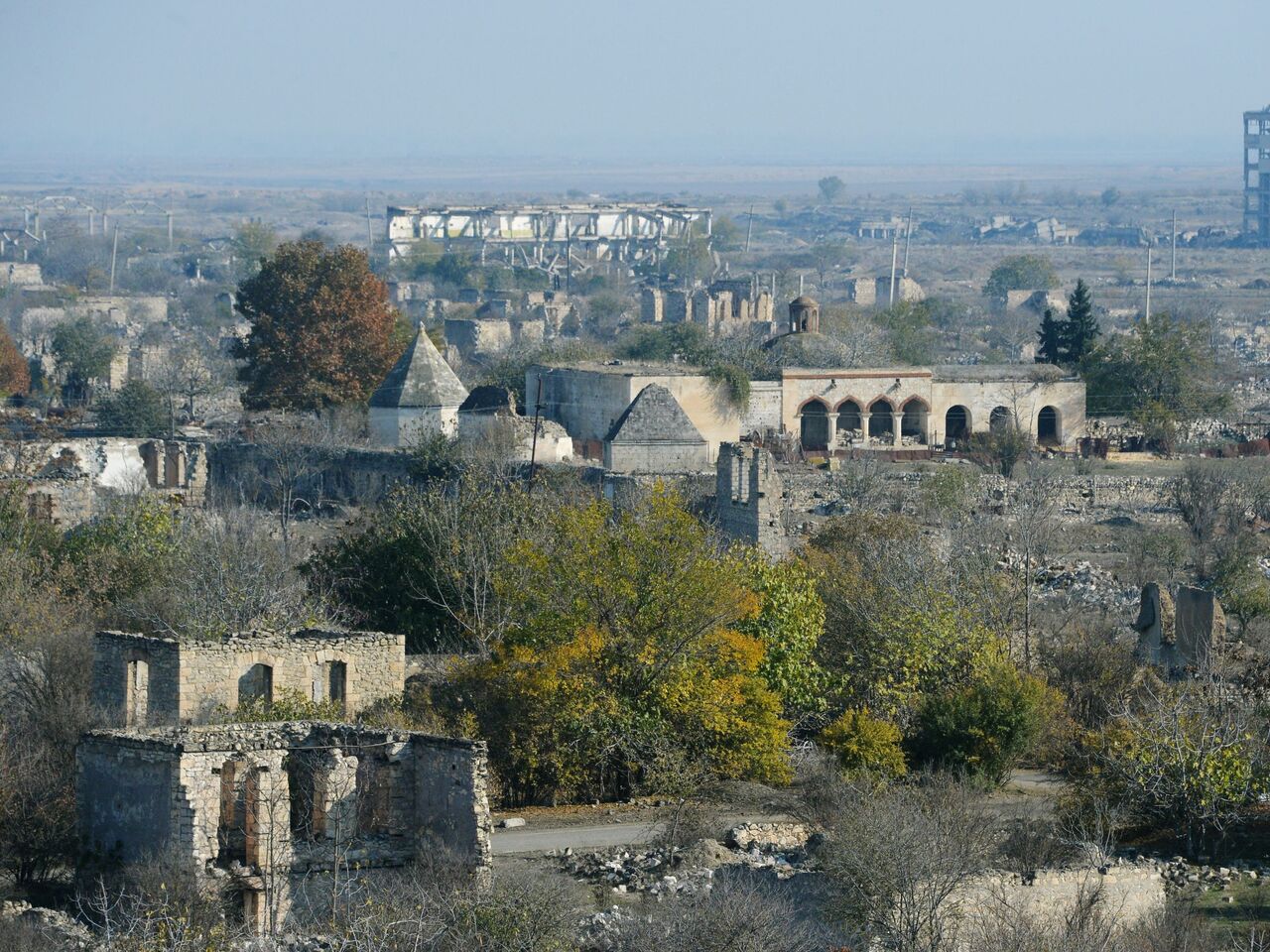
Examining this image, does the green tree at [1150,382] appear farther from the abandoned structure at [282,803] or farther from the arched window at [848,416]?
the abandoned structure at [282,803]

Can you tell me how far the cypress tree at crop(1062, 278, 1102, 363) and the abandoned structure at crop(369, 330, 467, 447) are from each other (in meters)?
15.6

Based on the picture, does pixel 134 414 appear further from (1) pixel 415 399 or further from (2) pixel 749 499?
(2) pixel 749 499

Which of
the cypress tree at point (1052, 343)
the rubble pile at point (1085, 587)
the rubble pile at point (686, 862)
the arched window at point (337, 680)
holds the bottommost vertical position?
the rubble pile at point (1085, 587)

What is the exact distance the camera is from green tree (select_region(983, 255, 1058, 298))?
359 ft

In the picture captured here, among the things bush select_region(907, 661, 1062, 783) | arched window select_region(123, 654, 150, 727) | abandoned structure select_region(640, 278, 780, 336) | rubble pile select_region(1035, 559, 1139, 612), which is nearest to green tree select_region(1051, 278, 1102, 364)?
abandoned structure select_region(640, 278, 780, 336)

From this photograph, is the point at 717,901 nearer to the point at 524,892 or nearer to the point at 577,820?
the point at 524,892

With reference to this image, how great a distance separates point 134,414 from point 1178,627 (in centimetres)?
2629

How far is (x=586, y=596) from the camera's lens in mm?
23484

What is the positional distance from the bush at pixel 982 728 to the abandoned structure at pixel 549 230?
105 metres

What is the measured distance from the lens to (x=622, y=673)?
23016 mm

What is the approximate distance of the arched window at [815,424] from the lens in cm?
4962

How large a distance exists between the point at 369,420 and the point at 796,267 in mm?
100386

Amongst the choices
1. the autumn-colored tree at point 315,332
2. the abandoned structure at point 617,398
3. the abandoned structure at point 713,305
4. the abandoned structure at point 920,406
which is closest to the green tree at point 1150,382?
the abandoned structure at point 920,406

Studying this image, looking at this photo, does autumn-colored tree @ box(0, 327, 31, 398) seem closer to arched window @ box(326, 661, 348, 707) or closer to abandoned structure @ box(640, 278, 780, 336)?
abandoned structure @ box(640, 278, 780, 336)
